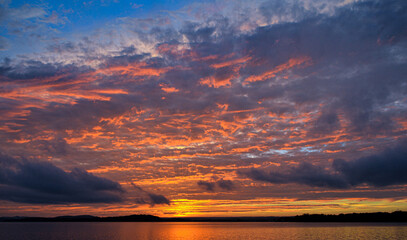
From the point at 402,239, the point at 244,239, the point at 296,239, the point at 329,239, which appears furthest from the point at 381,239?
the point at 244,239

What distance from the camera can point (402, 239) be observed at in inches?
4577

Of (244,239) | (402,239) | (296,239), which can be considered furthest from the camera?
(244,239)

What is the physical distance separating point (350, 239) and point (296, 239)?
67.3 feet

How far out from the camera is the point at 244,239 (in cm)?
13825

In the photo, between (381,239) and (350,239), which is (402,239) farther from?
(350,239)

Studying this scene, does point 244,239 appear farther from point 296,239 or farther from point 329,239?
point 329,239

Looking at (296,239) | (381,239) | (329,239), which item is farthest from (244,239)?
(381,239)

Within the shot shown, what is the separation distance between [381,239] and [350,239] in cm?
1096

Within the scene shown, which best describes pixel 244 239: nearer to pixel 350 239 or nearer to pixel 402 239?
pixel 350 239

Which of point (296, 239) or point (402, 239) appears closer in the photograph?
point (402, 239)

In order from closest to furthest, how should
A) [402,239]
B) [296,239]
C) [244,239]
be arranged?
[402,239], [296,239], [244,239]

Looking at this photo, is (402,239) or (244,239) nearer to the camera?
(402,239)

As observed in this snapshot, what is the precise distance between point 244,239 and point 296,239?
22846 mm

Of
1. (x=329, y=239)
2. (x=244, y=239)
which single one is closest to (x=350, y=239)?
(x=329, y=239)
